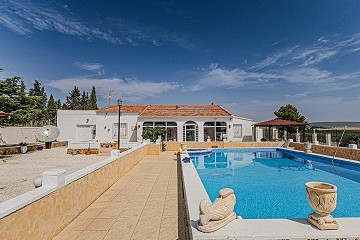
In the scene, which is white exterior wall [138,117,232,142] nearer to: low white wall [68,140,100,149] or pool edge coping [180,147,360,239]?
low white wall [68,140,100,149]

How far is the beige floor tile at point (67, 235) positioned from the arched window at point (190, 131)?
23529 mm

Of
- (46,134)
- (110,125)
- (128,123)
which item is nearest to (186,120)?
(128,123)

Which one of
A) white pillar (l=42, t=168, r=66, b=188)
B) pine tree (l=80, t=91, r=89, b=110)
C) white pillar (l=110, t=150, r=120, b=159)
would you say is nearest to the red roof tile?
white pillar (l=110, t=150, r=120, b=159)

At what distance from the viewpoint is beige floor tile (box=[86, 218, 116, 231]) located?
4882 millimetres

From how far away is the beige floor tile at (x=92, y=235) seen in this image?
4.41 metres

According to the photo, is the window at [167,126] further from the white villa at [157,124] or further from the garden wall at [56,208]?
the garden wall at [56,208]

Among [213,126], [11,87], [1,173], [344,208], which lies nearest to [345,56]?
[213,126]

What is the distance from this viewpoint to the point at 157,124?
2802cm

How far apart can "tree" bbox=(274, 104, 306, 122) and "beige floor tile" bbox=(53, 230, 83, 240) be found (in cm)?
3686

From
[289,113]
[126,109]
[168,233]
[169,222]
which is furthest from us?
[289,113]

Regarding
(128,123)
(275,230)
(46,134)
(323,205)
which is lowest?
(275,230)

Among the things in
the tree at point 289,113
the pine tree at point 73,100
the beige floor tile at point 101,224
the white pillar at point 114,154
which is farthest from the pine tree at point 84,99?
the beige floor tile at point 101,224

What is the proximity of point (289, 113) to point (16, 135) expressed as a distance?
39706mm

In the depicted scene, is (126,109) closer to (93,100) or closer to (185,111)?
(185,111)
